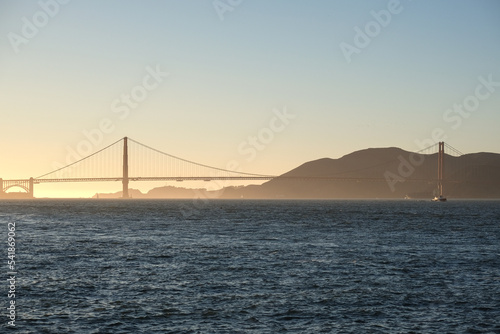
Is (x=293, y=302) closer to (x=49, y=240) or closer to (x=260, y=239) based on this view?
(x=260, y=239)

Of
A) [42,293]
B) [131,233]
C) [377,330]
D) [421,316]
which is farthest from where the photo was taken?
[131,233]

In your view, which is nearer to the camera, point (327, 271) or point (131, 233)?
point (327, 271)

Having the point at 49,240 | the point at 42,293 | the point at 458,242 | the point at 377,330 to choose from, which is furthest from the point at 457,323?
the point at 49,240

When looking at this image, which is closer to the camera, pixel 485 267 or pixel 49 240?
pixel 485 267

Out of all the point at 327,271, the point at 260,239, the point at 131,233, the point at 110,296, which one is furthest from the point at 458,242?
the point at 110,296

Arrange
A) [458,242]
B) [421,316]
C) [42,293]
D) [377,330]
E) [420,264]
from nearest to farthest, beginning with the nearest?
[377,330], [421,316], [42,293], [420,264], [458,242]

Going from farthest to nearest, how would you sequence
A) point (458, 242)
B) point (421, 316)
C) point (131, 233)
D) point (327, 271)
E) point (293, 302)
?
point (131, 233), point (458, 242), point (327, 271), point (293, 302), point (421, 316)

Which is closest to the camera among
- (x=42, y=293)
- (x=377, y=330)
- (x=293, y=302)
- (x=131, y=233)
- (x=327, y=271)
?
(x=377, y=330)

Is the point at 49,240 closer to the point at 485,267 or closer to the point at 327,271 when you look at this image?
the point at 327,271

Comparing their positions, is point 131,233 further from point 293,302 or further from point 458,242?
point 293,302
